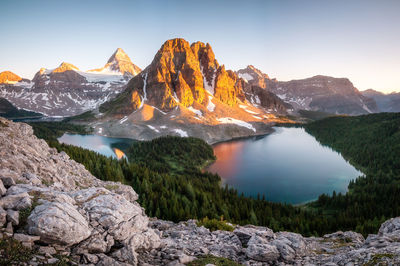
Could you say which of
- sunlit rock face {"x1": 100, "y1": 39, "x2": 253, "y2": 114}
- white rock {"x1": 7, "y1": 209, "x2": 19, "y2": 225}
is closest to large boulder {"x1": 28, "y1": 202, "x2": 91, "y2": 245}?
white rock {"x1": 7, "y1": 209, "x2": 19, "y2": 225}

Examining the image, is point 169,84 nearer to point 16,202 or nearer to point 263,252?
point 263,252

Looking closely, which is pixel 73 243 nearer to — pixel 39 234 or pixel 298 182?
pixel 39 234

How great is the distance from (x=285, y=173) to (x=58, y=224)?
66.0 metres

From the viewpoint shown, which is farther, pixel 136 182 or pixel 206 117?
pixel 206 117

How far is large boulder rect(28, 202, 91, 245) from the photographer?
20.7 ft

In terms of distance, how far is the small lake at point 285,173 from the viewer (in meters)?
51.4

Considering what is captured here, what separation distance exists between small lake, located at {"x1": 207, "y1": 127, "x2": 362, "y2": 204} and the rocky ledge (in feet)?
129

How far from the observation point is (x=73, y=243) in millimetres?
6828

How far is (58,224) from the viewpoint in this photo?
659 cm

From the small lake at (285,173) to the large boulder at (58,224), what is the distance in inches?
1832

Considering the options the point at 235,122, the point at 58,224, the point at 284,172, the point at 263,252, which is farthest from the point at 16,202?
the point at 235,122

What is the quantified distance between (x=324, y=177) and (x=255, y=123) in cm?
11207

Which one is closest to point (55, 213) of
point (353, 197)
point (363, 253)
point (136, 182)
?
point (363, 253)

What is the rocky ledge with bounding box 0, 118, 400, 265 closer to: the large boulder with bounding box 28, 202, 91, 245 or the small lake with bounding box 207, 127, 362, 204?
the large boulder with bounding box 28, 202, 91, 245
